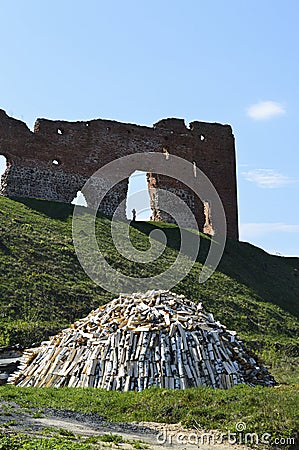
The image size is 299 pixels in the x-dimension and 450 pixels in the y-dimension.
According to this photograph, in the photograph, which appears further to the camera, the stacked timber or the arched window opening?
the arched window opening

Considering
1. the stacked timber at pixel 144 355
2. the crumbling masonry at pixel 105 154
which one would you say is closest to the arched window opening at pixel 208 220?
the crumbling masonry at pixel 105 154

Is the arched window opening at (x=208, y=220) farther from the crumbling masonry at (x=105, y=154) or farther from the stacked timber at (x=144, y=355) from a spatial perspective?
the stacked timber at (x=144, y=355)

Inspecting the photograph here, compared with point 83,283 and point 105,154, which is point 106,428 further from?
point 105,154

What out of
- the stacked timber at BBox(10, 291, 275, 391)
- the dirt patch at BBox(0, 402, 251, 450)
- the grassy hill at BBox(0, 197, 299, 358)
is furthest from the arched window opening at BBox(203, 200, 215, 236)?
the dirt patch at BBox(0, 402, 251, 450)

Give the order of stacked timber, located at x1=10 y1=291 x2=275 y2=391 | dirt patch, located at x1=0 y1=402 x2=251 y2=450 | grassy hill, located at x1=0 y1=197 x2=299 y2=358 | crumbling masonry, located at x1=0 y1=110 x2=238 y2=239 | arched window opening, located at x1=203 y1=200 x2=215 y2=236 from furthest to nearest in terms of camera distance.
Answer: arched window opening, located at x1=203 y1=200 x2=215 y2=236 → crumbling masonry, located at x1=0 y1=110 x2=238 y2=239 → grassy hill, located at x1=0 y1=197 x2=299 y2=358 → stacked timber, located at x1=10 y1=291 x2=275 y2=391 → dirt patch, located at x1=0 y1=402 x2=251 y2=450

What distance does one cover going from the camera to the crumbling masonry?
27.1m

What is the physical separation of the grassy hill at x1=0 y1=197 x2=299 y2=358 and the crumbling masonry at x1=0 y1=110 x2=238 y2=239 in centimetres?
263

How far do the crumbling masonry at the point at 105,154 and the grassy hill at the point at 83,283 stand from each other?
2627 millimetres

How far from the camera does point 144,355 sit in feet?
32.4

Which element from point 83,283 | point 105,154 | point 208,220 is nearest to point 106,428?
point 83,283

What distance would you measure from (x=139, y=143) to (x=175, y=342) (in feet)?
69.8

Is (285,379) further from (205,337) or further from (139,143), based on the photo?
(139,143)

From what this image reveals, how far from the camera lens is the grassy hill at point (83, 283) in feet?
51.4

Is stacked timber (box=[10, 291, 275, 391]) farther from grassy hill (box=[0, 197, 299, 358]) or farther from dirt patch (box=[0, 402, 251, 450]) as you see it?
grassy hill (box=[0, 197, 299, 358])
